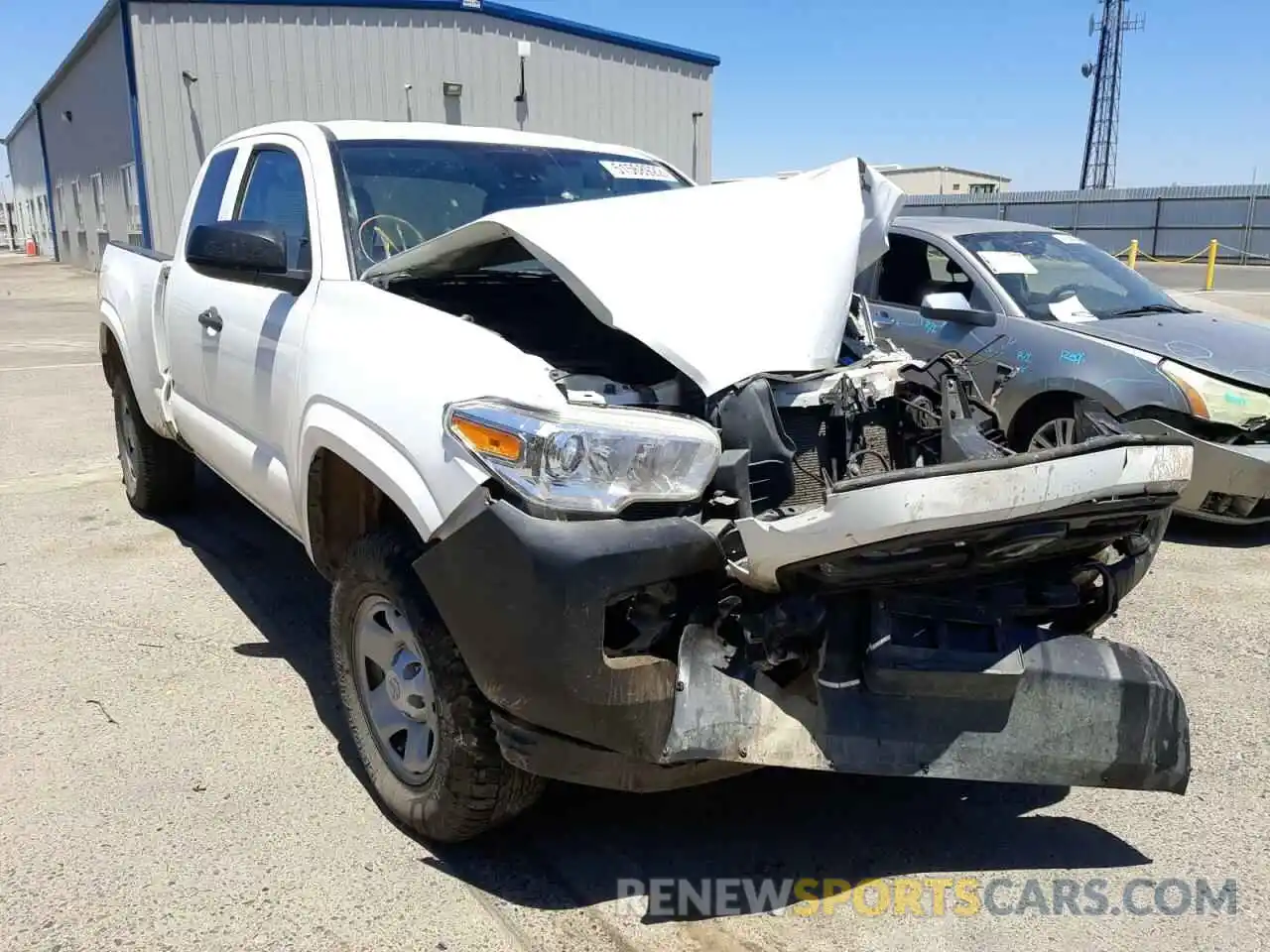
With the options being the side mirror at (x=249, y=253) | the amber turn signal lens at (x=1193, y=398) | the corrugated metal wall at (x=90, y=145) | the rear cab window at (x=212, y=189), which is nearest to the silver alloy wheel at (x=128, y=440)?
the rear cab window at (x=212, y=189)

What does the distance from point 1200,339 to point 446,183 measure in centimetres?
427

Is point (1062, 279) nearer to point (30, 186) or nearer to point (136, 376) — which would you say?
point (136, 376)

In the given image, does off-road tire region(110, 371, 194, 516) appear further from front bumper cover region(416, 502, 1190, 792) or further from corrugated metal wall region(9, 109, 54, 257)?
corrugated metal wall region(9, 109, 54, 257)

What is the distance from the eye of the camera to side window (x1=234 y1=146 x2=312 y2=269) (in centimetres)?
366

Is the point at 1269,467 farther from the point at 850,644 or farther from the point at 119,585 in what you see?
the point at 119,585

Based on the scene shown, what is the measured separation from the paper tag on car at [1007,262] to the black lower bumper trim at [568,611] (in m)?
4.77

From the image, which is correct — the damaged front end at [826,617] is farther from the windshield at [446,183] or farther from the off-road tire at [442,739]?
the windshield at [446,183]

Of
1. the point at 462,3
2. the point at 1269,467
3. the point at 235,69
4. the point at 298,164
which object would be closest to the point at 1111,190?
the point at 462,3

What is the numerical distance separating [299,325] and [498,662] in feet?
4.97

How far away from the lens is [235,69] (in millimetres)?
17375

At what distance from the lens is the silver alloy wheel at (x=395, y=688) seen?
275 centimetres

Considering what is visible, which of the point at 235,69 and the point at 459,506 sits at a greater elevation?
the point at 235,69

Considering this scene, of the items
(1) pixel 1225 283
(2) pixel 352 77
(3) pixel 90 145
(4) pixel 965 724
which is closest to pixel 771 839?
(4) pixel 965 724

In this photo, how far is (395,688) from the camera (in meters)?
2.84
